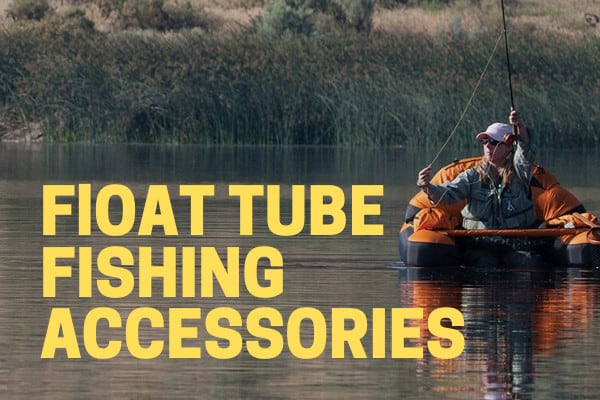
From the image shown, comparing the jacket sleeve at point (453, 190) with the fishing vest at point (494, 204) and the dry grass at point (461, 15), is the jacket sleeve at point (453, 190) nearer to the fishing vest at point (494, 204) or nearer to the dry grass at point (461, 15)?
the fishing vest at point (494, 204)

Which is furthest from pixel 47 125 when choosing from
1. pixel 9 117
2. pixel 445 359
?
pixel 445 359

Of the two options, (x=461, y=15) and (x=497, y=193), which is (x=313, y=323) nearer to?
(x=497, y=193)

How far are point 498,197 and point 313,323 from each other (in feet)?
15.0

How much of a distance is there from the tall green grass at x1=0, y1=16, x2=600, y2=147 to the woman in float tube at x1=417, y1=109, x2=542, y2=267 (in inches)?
878

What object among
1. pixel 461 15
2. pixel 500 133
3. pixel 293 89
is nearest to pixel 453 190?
pixel 500 133

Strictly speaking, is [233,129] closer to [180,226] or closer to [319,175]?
[319,175]

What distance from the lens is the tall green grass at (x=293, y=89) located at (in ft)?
139

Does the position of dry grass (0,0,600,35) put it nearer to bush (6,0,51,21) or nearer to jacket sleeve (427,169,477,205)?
bush (6,0,51,21)

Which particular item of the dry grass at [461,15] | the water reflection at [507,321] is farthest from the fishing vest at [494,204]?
the dry grass at [461,15]

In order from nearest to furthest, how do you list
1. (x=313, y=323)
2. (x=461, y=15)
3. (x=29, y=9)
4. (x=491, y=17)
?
(x=313, y=323)
(x=29, y=9)
(x=491, y=17)
(x=461, y=15)

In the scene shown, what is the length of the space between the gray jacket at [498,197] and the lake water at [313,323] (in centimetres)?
60

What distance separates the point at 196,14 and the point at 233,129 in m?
30.2

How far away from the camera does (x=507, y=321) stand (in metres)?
15.1

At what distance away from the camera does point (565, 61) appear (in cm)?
4472
